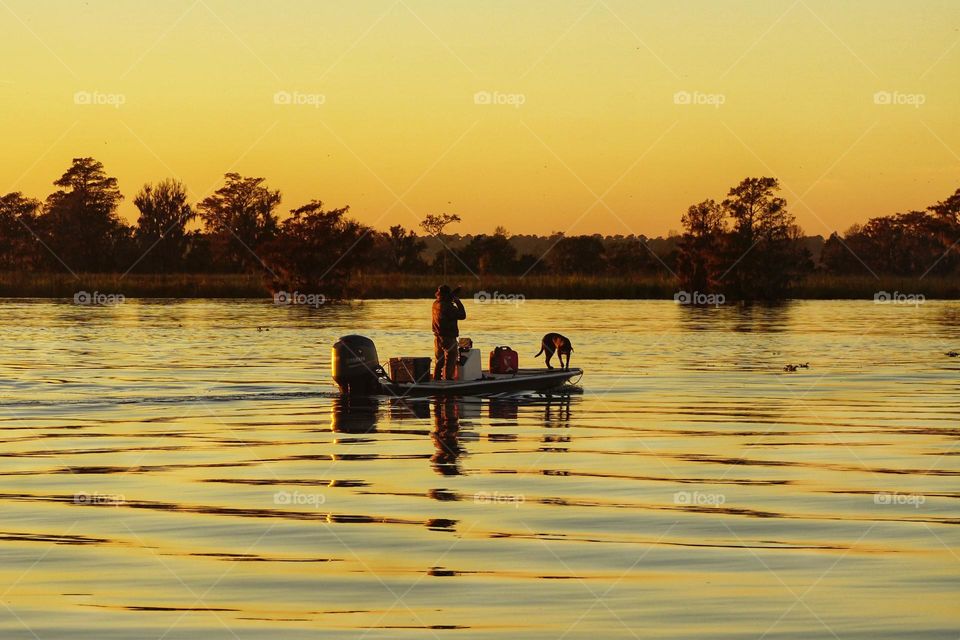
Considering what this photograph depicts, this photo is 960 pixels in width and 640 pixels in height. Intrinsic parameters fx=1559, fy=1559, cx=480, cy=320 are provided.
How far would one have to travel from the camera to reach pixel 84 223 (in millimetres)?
146375

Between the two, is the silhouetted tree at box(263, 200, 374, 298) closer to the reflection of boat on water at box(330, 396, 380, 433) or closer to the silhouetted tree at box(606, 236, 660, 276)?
the silhouetted tree at box(606, 236, 660, 276)

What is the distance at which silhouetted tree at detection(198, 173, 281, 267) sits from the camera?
141m

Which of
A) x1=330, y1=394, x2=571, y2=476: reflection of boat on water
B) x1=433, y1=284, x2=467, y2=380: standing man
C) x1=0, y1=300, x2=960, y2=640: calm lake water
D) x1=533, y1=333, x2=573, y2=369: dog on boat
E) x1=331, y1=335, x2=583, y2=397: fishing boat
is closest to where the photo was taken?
x1=0, y1=300, x2=960, y2=640: calm lake water

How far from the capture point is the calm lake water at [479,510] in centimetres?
1180

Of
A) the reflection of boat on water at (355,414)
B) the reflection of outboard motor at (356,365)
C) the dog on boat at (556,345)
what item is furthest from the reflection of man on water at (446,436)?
the dog on boat at (556,345)

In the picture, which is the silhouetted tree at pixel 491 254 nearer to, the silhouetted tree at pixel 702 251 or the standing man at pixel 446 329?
the silhouetted tree at pixel 702 251

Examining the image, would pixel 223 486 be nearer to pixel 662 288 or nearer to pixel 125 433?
pixel 125 433

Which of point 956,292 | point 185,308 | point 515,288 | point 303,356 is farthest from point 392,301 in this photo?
point 303,356

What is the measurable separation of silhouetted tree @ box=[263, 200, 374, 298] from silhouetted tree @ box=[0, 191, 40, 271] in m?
50.7

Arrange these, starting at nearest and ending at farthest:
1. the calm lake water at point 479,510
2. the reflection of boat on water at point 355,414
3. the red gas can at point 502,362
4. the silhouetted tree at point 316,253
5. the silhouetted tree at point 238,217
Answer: the calm lake water at point 479,510 → the reflection of boat on water at point 355,414 → the red gas can at point 502,362 → the silhouetted tree at point 316,253 → the silhouetted tree at point 238,217

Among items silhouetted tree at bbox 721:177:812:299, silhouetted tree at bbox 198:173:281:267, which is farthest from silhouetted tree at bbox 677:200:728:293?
silhouetted tree at bbox 198:173:281:267

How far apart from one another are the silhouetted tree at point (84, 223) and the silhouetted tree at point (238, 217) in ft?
28.8

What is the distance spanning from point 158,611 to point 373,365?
63.2 ft

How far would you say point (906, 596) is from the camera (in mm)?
12398
